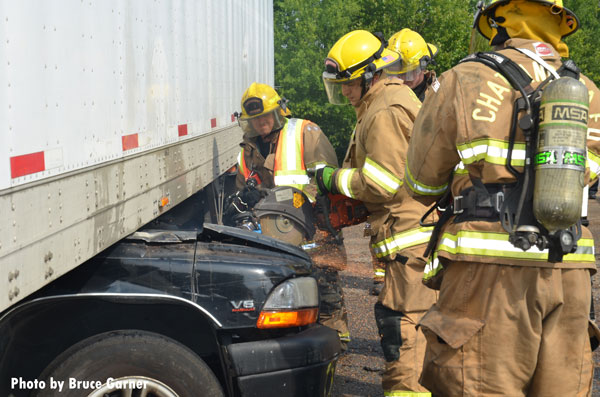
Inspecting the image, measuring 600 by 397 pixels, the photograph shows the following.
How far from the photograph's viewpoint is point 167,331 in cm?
326

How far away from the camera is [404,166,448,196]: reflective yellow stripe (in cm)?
292

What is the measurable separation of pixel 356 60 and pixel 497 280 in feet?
7.39

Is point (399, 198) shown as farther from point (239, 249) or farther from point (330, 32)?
point (330, 32)

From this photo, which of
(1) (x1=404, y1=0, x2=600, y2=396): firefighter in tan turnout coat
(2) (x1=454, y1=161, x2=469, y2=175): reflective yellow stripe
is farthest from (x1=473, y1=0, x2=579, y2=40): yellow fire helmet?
(2) (x1=454, y1=161, x2=469, y2=175): reflective yellow stripe

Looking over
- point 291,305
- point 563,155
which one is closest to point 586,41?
point 291,305

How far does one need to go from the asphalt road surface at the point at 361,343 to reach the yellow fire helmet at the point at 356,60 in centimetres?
200

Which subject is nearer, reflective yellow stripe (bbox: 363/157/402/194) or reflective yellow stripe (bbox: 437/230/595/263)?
reflective yellow stripe (bbox: 437/230/595/263)

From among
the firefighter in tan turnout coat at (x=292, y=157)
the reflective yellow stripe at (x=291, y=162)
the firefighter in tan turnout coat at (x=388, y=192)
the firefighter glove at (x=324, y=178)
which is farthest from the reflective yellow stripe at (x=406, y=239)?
the reflective yellow stripe at (x=291, y=162)

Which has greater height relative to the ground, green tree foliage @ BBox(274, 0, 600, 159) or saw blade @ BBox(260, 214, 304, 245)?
green tree foliage @ BBox(274, 0, 600, 159)

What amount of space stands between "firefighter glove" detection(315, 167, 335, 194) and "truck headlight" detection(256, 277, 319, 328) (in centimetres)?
109

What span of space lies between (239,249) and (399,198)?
124 centimetres

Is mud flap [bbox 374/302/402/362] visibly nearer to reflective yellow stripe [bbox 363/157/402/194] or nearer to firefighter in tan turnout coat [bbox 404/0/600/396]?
reflective yellow stripe [bbox 363/157/402/194]

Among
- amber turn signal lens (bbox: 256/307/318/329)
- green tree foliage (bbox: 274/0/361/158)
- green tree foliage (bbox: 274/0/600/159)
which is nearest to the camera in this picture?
amber turn signal lens (bbox: 256/307/318/329)

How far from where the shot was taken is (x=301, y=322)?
3381 millimetres
